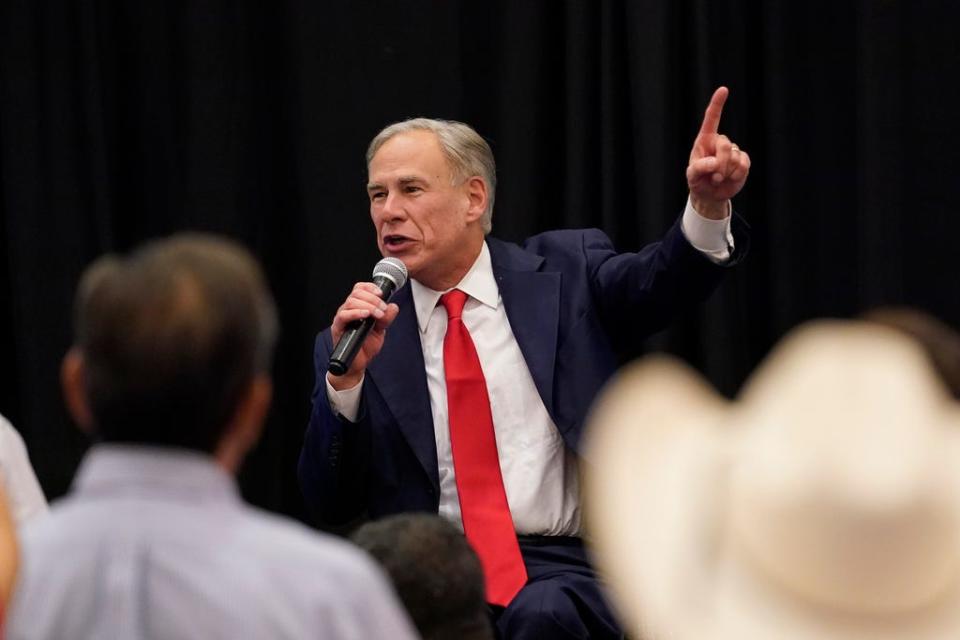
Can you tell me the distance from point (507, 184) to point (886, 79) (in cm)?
88

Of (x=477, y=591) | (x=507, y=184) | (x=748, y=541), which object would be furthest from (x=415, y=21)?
(x=748, y=541)

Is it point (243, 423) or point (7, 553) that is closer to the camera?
point (243, 423)

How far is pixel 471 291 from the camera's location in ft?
9.60

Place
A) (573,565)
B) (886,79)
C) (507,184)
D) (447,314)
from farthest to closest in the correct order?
1. (507,184)
2. (886,79)
3. (447,314)
4. (573,565)

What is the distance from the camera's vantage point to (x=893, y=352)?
956mm

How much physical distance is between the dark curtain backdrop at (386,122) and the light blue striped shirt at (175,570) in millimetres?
2317

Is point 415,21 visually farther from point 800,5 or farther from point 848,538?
point 848,538

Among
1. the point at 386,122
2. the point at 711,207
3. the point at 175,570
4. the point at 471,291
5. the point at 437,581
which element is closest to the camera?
the point at 175,570

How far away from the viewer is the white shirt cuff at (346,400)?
2.72 meters

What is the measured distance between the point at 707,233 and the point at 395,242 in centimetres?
64

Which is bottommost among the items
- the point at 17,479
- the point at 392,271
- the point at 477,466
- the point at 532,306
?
the point at 477,466

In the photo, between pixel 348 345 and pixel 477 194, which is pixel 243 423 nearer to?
pixel 348 345

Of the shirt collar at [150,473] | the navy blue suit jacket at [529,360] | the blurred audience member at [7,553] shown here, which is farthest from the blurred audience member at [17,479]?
the shirt collar at [150,473]

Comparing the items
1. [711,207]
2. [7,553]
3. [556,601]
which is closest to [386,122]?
[711,207]
